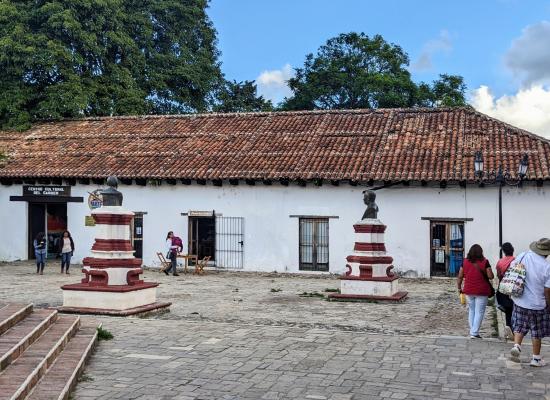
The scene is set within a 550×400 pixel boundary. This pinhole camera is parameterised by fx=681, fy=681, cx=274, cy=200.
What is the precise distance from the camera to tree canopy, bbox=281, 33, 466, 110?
120ft

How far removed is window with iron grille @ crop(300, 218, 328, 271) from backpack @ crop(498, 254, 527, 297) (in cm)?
1282

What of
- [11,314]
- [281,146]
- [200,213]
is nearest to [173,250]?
[200,213]

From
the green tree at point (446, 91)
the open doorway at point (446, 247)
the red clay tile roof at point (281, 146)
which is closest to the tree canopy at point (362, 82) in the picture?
the green tree at point (446, 91)

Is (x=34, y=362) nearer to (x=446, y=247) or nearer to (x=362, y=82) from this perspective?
(x=446, y=247)

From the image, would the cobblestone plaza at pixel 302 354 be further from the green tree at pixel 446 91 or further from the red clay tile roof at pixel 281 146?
the green tree at pixel 446 91

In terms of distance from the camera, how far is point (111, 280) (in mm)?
12406

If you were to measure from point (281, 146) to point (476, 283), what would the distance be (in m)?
13.6

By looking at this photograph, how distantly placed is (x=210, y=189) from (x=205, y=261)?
241cm

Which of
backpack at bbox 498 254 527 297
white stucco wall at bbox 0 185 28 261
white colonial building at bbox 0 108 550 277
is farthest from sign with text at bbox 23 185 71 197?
backpack at bbox 498 254 527 297

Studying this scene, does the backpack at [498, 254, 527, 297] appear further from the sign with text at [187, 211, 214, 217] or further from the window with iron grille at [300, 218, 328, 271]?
the sign with text at [187, 211, 214, 217]

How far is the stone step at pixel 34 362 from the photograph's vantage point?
20.7 feet

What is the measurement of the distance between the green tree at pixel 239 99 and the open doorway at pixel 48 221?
13.3 meters

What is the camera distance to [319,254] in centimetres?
2119

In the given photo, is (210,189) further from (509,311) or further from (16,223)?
(509,311)
